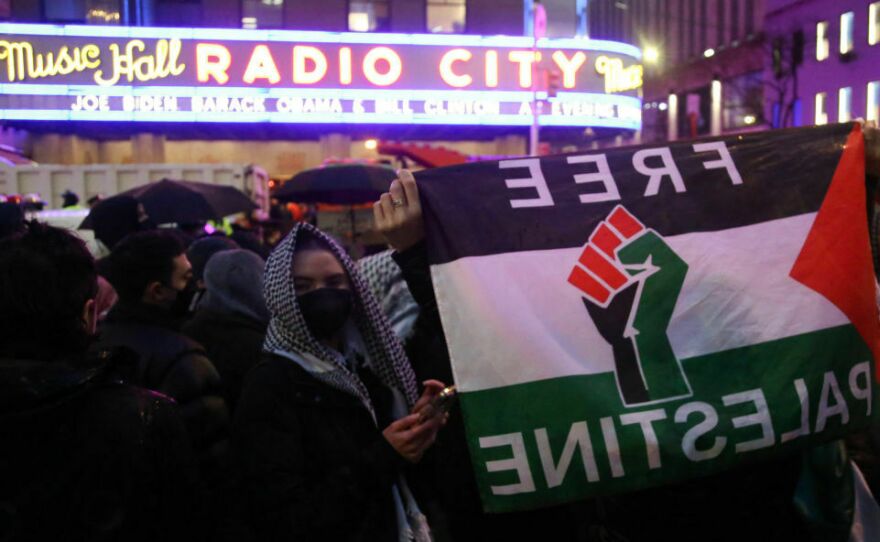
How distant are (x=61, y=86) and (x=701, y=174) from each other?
730 inches

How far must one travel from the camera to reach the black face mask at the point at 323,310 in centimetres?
248

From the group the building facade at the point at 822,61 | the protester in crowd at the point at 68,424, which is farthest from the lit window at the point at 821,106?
the protester in crowd at the point at 68,424

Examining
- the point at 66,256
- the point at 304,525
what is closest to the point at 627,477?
the point at 304,525

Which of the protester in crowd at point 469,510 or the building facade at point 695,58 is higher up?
the building facade at point 695,58

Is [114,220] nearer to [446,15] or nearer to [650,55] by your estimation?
[446,15]

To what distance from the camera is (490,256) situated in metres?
2.17

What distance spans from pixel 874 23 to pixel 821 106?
5.91 meters

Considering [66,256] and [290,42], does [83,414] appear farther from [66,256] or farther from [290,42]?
[290,42]

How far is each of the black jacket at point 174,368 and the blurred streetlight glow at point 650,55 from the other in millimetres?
68387

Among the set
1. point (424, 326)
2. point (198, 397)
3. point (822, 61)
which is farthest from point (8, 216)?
point (822, 61)

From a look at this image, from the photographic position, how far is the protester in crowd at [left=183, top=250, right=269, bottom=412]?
3807mm

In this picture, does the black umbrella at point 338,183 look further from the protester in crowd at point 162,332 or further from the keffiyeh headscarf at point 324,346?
the keffiyeh headscarf at point 324,346

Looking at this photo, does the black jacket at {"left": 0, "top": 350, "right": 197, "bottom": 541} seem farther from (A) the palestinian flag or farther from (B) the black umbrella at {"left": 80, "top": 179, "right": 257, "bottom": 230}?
(B) the black umbrella at {"left": 80, "top": 179, "right": 257, "bottom": 230}

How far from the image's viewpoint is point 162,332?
3.20 metres
